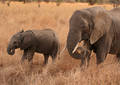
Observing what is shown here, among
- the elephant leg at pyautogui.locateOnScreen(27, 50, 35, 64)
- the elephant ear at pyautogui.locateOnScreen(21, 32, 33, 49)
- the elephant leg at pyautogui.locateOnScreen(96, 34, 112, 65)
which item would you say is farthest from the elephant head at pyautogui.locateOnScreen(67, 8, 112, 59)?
the elephant ear at pyautogui.locateOnScreen(21, 32, 33, 49)

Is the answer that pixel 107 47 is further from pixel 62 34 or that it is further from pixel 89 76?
pixel 62 34

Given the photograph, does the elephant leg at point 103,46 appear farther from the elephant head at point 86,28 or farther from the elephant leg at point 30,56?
the elephant leg at point 30,56

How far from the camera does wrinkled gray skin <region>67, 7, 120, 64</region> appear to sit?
4.03 m

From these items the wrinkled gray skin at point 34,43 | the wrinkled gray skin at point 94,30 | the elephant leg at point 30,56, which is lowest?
the elephant leg at point 30,56

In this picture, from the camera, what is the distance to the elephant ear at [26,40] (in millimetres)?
5246

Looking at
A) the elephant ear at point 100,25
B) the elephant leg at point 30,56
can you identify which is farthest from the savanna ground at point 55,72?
the elephant ear at point 100,25

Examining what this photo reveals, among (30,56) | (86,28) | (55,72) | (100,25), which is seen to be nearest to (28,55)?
(30,56)

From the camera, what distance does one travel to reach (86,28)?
4.09 meters

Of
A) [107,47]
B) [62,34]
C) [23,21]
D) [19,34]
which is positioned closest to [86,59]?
[107,47]

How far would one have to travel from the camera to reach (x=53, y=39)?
18.5 feet

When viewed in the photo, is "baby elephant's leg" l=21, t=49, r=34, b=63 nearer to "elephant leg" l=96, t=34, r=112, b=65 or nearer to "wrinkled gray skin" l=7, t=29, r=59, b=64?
"wrinkled gray skin" l=7, t=29, r=59, b=64

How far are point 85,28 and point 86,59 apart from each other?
832 mm

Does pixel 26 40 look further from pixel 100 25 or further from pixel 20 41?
pixel 100 25

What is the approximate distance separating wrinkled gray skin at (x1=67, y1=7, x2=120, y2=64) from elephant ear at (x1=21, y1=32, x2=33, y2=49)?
1435 mm
